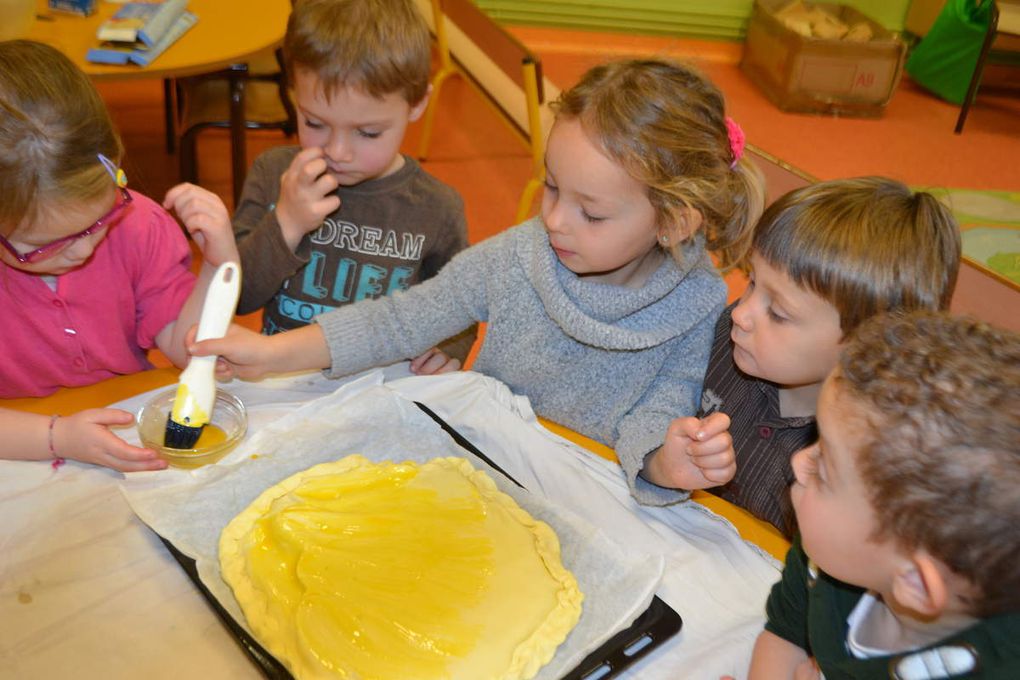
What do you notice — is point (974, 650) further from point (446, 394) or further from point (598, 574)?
point (446, 394)

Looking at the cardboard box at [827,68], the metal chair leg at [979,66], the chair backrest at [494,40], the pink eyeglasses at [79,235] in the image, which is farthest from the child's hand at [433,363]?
the metal chair leg at [979,66]

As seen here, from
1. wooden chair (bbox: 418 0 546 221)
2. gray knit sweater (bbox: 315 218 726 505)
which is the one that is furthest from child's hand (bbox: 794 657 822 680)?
wooden chair (bbox: 418 0 546 221)

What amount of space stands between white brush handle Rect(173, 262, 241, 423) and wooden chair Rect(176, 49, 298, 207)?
1498 mm

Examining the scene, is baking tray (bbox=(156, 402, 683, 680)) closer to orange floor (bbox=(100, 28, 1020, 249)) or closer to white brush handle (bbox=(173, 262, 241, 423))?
white brush handle (bbox=(173, 262, 241, 423))

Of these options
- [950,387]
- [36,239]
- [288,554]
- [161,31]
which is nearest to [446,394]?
[288,554]

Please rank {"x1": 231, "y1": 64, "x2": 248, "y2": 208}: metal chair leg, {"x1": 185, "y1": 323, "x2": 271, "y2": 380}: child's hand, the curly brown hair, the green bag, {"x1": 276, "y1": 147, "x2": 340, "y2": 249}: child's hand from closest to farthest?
the curly brown hair → {"x1": 185, "y1": 323, "x2": 271, "y2": 380}: child's hand → {"x1": 276, "y1": 147, "x2": 340, "y2": 249}: child's hand → {"x1": 231, "y1": 64, "x2": 248, "y2": 208}: metal chair leg → the green bag

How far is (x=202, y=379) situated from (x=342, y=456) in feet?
0.69

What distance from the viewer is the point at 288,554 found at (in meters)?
0.98

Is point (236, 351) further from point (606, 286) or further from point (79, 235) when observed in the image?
point (606, 286)

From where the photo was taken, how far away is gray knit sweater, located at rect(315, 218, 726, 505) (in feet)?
4.19

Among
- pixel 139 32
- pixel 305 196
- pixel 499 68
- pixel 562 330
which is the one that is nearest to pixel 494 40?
pixel 499 68

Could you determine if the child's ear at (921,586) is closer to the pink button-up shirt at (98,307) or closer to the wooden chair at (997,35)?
the pink button-up shirt at (98,307)

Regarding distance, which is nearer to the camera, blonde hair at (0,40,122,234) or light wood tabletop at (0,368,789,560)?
blonde hair at (0,40,122,234)

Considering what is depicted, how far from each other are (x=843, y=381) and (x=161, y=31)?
2.08 metres
